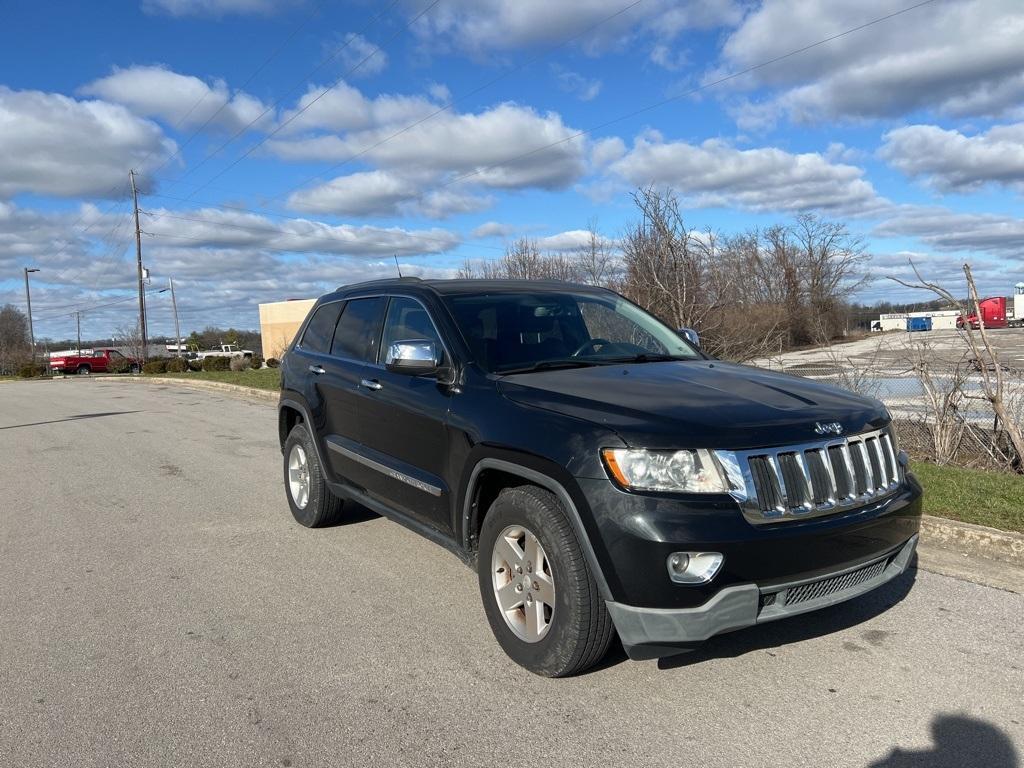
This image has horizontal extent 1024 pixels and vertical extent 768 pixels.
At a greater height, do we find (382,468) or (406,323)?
(406,323)

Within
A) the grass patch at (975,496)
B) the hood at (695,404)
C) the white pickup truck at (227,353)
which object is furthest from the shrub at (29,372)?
the hood at (695,404)

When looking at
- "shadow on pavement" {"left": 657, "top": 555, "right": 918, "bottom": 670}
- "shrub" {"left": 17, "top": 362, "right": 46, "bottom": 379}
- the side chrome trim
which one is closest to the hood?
the side chrome trim

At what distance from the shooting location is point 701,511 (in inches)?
120

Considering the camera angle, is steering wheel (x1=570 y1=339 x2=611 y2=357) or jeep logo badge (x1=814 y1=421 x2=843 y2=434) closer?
jeep logo badge (x1=814 y1=421 x2=843 y2=434)

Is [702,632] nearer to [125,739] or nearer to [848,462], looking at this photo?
[848,462]

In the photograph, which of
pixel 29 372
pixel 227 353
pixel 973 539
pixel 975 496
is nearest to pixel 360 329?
pixel 973 539

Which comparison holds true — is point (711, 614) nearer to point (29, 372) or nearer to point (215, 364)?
point (215, 364)

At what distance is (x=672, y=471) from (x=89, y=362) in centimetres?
5428

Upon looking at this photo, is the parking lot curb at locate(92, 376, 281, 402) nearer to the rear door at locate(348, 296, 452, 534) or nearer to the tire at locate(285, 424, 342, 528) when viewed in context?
the tire at locate(285, 424, 342, 528)

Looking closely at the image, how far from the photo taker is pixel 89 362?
50125 millimetres

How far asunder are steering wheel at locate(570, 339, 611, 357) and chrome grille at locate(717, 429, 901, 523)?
4.86ft

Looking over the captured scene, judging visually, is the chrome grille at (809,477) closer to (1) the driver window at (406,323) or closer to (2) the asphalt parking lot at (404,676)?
(2) the asphalt parking lot at (404,676)

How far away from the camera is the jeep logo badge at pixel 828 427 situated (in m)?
3.37

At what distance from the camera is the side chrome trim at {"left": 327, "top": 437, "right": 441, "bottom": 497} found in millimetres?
4312
